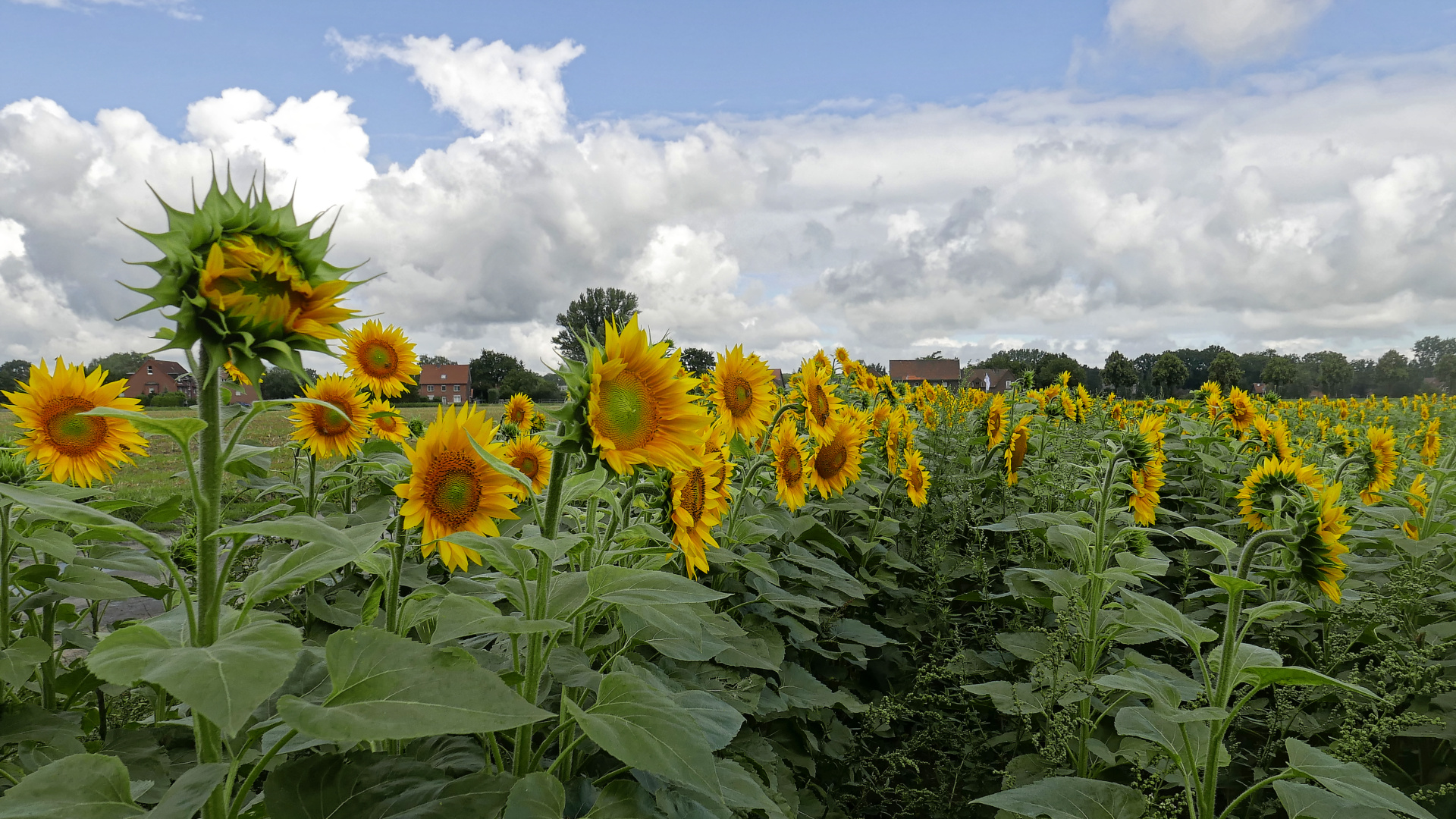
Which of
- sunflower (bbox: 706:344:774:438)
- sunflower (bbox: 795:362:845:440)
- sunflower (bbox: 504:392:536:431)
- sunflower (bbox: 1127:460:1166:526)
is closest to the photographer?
sunflower (bbox: 706:344:774:438)

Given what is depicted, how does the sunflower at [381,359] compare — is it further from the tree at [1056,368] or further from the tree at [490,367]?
the tree at [490,367]

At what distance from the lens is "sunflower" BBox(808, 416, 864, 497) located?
3.93 m

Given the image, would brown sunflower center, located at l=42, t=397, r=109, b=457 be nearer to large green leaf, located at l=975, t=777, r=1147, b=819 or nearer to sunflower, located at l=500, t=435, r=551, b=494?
sunflower, located at l=500, t=435, r=551, b=494

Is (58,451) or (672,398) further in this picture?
(58,451)

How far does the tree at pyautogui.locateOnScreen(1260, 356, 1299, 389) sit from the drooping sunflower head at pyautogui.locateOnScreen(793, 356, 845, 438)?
42.1m

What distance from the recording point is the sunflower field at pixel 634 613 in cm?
113

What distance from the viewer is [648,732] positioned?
1224 millimetres

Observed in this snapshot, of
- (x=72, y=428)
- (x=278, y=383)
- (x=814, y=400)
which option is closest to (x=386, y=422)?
(x=278, y=383)

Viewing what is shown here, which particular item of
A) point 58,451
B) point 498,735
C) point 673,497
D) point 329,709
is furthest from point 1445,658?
point 58,451

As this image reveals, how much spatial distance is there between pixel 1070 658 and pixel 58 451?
169 inches

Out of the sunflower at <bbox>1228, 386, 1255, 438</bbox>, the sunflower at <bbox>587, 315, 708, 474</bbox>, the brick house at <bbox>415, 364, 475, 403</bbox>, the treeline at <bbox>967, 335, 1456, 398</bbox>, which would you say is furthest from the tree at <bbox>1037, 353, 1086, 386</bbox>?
the brick house at <bbox>415, 364, 475, 403</bbox>

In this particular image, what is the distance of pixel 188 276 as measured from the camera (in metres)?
1.08

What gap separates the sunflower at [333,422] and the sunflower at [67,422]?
2.36 feet

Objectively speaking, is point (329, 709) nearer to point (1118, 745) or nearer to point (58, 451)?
point (58, 451)
